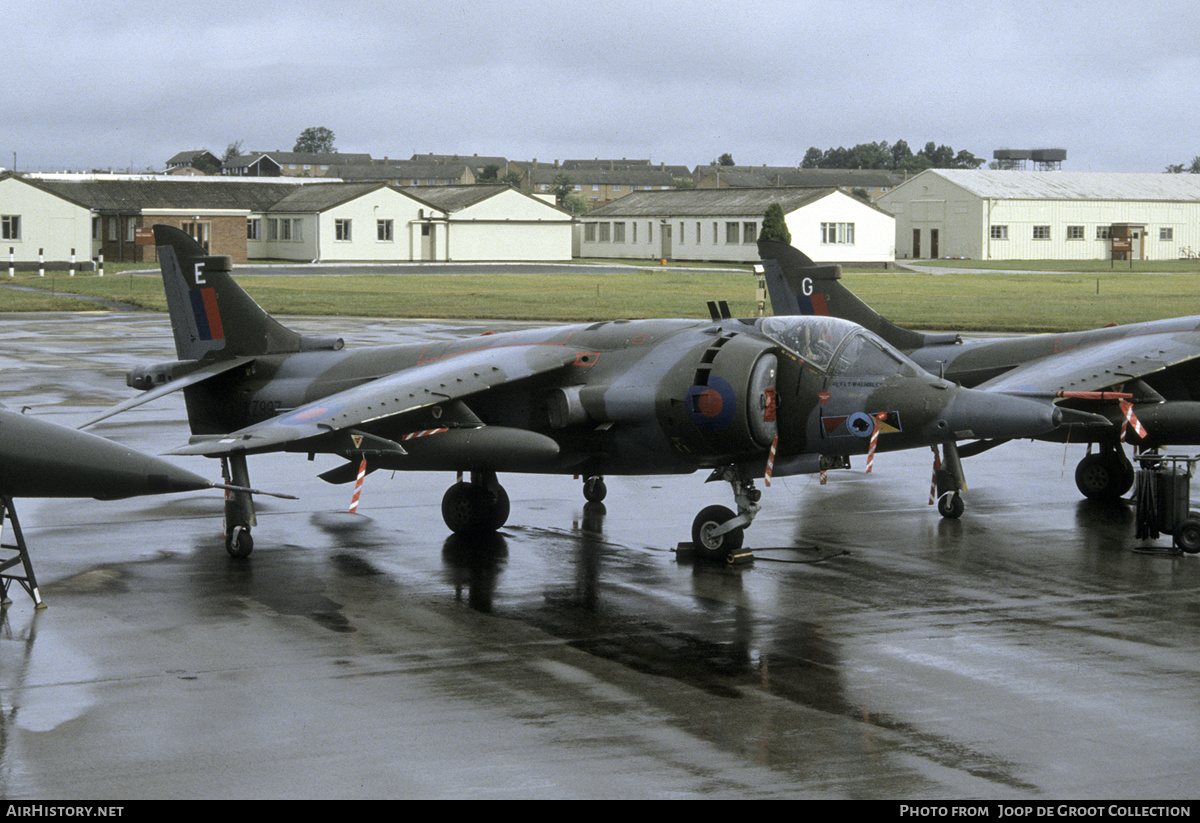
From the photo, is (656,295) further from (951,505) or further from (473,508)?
(473,508)

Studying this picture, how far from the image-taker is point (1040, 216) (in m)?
102

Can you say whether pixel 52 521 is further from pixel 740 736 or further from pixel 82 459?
pixel 740 736

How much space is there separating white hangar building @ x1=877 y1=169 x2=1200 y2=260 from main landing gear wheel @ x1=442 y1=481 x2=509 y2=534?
90.8m

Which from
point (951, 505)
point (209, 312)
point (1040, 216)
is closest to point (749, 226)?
point (1040, 216)

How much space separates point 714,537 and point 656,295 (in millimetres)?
43755

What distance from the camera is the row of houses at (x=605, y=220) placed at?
83.2 meters

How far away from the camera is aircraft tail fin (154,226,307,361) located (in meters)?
16.2

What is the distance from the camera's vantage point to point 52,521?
15.8 m

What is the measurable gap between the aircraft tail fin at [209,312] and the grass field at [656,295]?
91.3 ft

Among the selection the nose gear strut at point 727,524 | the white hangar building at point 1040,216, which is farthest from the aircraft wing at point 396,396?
the white hangar building at point 1040,216

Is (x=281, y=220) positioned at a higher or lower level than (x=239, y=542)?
higher

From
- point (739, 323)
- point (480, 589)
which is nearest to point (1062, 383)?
point (739, 323)

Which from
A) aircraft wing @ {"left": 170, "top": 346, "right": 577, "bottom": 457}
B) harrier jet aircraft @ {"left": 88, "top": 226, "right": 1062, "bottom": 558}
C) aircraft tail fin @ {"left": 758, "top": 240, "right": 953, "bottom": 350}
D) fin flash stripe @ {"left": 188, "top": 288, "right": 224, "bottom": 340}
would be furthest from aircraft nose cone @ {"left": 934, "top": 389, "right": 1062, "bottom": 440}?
fin flash stripe @ {"left": 188, "top": 288, "right": 224, "bottom": 340}

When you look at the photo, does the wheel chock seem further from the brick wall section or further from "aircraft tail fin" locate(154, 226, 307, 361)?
the brick wall section
